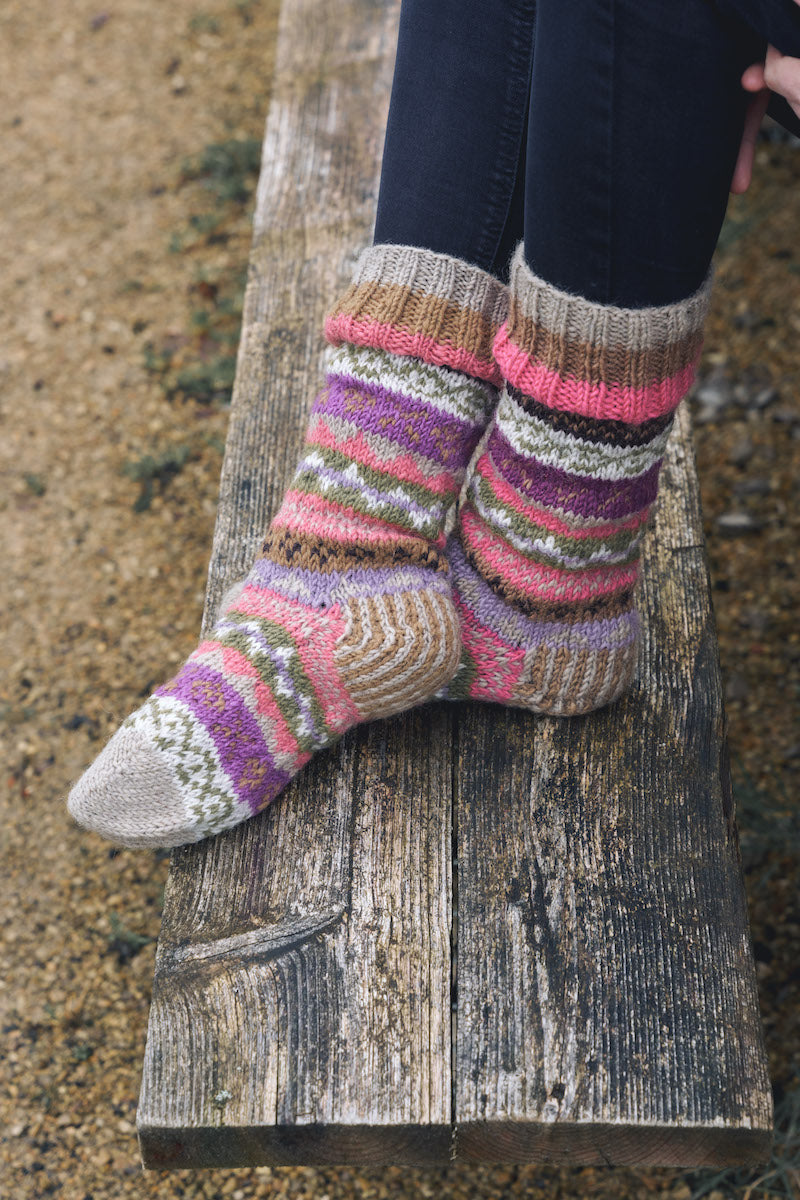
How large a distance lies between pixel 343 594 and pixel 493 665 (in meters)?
0.16

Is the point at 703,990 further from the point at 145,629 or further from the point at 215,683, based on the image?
the point at 145,629

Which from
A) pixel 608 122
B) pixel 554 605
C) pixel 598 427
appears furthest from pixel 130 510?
pixel 608 122

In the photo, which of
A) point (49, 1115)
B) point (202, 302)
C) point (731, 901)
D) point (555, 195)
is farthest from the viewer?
point (202, 302)

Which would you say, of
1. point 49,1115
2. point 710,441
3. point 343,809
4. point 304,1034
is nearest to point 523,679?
point 343,809

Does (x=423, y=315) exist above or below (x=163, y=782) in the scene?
above

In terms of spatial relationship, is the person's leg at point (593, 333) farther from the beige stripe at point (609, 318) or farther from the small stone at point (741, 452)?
the small stone at point (741, 452)

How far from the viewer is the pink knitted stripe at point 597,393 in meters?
0.83

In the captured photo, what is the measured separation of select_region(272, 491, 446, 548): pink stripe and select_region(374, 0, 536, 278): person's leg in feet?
0.82

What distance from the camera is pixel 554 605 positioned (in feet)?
3.23

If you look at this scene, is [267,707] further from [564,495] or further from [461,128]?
[461,128]

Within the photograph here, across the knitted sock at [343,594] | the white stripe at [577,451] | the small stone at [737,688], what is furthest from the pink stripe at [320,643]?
the small stone at [737,688]

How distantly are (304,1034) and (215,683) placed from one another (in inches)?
11.6

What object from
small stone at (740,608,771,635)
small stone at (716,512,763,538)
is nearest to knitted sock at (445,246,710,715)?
small stone at (740,608,771,635)

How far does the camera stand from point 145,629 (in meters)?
1.64
